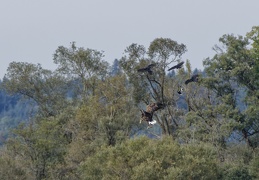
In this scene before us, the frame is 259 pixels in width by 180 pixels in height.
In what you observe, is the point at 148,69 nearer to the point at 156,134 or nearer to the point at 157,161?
the point at 156,134

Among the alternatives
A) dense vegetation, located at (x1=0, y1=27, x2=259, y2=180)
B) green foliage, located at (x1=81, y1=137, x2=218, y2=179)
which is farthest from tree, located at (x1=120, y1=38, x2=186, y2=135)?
green foliage, located at (x1=81, y1=137, x2=218, y2=179)

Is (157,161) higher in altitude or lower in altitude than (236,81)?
lower

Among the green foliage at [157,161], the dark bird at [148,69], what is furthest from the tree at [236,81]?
the green foliage at [157,161]

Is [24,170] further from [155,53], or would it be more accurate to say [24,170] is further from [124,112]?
[155,53]

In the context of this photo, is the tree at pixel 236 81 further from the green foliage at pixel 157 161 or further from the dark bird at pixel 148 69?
the green foliage at pixel 157 161

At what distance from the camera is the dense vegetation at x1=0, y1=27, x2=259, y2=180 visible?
2322cm

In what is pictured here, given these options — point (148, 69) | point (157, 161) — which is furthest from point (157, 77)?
point (157, 161)

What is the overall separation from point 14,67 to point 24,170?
1384 centimetres

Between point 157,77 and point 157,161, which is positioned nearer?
point 157,161

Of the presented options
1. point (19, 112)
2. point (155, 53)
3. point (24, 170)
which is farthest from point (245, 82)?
point (19, 112)

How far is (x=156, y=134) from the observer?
1214 inches

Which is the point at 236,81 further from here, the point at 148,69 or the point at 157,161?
the point at 157,161

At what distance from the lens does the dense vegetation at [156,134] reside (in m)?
23.2

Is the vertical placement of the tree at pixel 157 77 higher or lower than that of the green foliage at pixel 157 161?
higher
